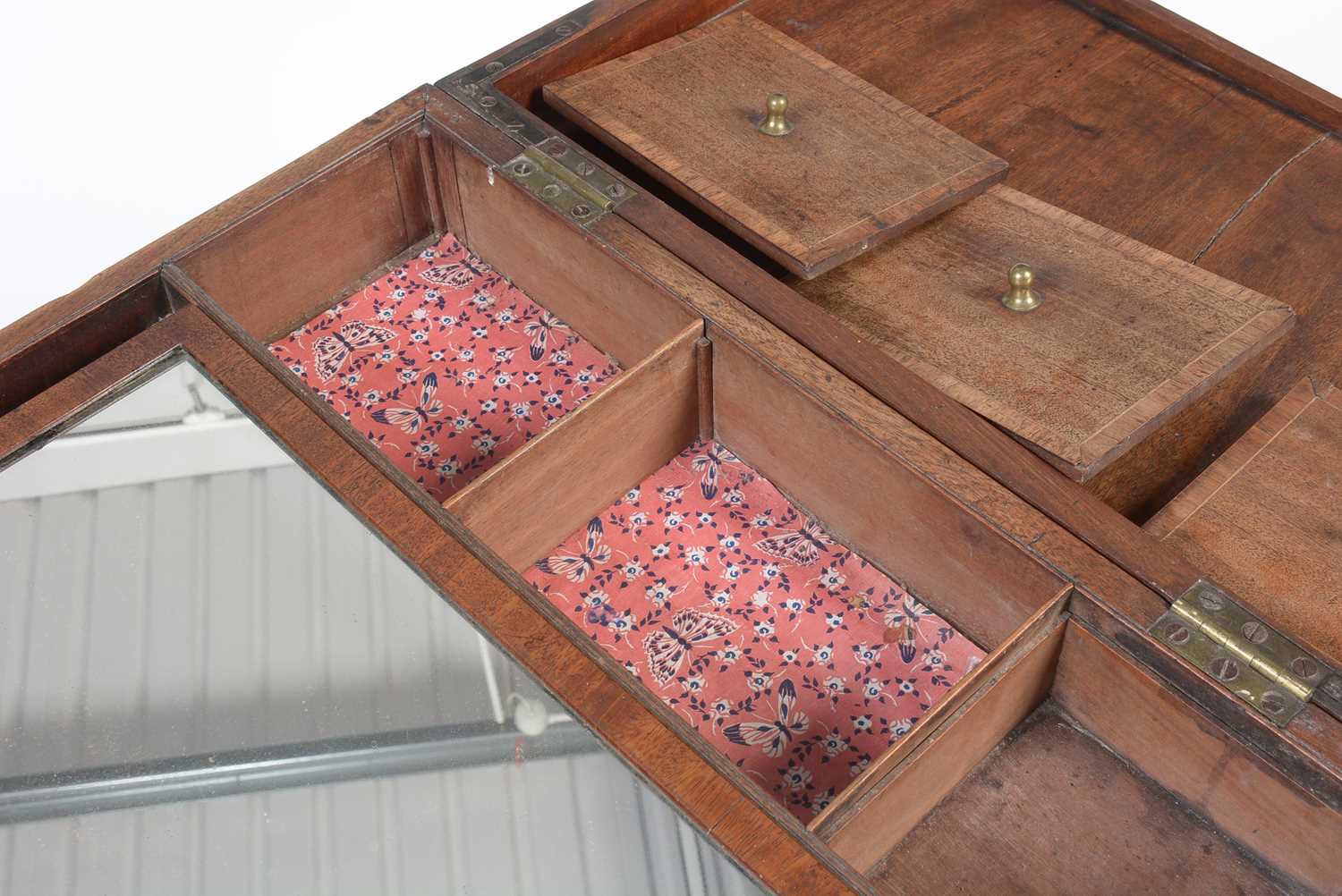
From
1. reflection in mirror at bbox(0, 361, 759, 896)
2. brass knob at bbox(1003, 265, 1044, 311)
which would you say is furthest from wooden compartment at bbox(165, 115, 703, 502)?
brass knob at bbox(1003, 265, 1044, 311)

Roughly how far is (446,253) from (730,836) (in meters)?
1.11

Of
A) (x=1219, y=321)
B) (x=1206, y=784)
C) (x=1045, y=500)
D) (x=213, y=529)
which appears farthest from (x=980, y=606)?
(x=213, y=529)

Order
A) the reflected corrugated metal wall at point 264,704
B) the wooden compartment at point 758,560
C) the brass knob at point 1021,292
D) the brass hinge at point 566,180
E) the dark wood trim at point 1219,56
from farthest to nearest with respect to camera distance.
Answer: the dark wood trim at point 1219,56 → the brass hinge at point 566,180 → the brass knob at point 1021,292 → the wooden compartment at point 758,560 → the reflected corrugated metal wall at point 264,704

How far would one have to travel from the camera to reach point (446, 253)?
7.32 feet

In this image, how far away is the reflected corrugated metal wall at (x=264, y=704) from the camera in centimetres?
145

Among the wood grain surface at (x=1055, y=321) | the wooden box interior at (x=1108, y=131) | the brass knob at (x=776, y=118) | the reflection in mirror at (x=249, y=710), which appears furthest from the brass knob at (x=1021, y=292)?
the reflection in mirror at (x=249, y=710)

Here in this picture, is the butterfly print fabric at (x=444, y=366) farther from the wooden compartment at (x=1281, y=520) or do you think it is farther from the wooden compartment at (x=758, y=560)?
the wooden compartment at (x=1281, y=520)

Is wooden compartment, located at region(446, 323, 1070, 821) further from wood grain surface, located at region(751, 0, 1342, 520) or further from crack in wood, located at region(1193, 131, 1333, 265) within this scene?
crack in wood, located at region(1193, 131, 1333, 265)

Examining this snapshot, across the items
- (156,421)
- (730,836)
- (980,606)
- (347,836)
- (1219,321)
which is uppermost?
Answer: (156,421)

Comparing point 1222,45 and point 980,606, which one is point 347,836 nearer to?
point 980,606

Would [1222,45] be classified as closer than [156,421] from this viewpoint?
No

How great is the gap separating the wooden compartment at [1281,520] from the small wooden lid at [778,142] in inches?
19.6

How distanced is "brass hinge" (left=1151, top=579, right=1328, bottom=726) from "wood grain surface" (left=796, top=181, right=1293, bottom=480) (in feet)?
0.67

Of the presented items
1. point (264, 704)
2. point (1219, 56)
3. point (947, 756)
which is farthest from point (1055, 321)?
point (264, 704)
